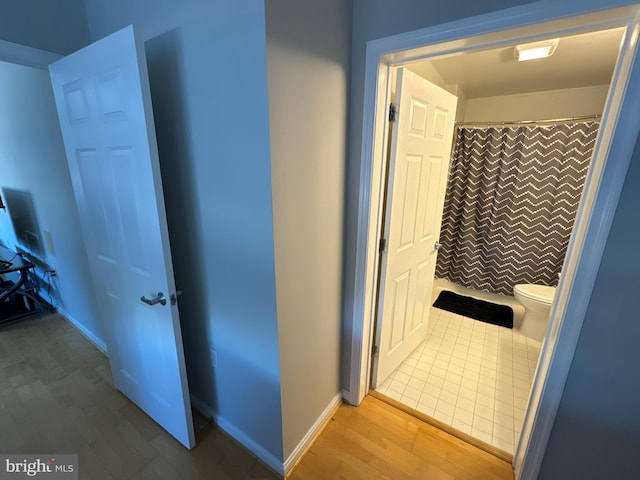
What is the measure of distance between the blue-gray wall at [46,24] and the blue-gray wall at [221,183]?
0.22 ft

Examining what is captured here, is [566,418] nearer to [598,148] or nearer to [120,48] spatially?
[598,148]

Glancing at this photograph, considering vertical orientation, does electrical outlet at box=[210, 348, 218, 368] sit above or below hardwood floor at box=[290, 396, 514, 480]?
above

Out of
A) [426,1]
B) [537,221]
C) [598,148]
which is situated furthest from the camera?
[537,221]

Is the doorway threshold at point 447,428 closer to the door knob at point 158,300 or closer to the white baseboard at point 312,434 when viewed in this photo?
the white baseboard at point 312,434

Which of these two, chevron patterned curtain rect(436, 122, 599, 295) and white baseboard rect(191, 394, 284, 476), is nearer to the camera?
white baseboard rect(191, 394, 284, 476)

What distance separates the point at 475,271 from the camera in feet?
10.3

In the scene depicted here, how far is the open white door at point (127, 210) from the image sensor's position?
1.03m

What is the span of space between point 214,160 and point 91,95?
2.05 feet

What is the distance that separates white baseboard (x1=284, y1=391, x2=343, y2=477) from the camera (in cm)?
137

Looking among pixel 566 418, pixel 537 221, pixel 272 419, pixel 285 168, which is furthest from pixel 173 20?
pixel 537 221

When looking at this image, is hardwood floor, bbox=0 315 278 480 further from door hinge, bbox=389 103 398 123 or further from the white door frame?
door hinge, bbox=389 103 398 123

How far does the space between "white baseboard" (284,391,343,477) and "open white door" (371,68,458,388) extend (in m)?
0.32

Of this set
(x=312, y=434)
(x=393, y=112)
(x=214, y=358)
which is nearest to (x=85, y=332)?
(x=214, y=358)

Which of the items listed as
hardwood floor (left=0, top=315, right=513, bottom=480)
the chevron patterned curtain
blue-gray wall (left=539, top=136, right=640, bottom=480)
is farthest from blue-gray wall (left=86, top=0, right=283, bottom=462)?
the chevron patterned curtain
